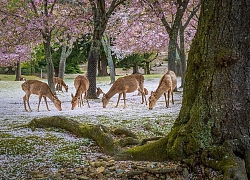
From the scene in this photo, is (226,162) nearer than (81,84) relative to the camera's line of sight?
Yes

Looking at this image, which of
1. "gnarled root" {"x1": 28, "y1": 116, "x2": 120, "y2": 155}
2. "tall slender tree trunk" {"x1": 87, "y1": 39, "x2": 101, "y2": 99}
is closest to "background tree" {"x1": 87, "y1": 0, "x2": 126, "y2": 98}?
"tall slender tree trunk" {"x1": 87, "y1": 39, "x2": 101, "y2": 99}

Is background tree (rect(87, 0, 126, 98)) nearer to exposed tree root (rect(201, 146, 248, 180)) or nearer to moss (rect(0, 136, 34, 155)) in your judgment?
moss (rect(0, 136, 34, 155))

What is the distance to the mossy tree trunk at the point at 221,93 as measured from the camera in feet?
11.6

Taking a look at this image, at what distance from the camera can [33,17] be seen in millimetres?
13984

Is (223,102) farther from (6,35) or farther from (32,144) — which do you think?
(6,35)

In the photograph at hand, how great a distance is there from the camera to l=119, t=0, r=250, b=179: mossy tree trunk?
3535 millimetres

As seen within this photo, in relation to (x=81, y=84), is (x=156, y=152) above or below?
below

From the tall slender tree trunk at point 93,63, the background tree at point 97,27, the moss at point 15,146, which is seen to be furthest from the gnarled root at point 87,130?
the tall slender tree trunk at point 93,63

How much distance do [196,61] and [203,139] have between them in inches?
34.2

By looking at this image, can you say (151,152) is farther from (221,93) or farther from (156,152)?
(221,93)

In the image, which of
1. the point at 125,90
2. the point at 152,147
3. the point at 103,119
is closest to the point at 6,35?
the point at 125,90

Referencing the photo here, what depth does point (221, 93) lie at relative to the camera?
3611 millimetres

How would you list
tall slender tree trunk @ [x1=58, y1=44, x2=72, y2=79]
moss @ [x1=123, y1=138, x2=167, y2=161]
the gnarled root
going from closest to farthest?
moss @ [x1=123, y1=138, x2=167, y2=161] < the gnarled root < tall slender tree trunk @ [x1=58, y1=44, x2=72, y2=79]

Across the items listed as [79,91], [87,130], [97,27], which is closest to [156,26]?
[97,27]
